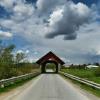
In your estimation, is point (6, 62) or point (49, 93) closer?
point (49, 93)

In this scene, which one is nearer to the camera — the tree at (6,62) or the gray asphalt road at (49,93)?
the gray asphalt road at (49,93)

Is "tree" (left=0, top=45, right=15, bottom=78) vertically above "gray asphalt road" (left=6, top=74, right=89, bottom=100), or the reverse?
"tree" (left=0, top=45, right=15, bottom=78)

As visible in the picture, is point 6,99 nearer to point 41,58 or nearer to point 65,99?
point 65,99

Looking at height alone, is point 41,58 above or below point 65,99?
above

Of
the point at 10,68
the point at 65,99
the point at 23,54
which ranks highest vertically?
the point at 23,54

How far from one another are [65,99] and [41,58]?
→ 59.9 meters

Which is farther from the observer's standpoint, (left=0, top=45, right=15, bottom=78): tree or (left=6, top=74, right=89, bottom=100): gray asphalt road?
(left=0, top=45, right=15, bottom=78): tree

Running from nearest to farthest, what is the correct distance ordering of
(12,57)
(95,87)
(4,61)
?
(95,87) < (4,61) < (12,57)

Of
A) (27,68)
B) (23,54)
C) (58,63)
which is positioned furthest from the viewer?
(58,63)

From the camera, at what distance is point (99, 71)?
173ft

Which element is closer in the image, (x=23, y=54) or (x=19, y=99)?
(x=19, y=99)

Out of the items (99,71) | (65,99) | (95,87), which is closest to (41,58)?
(99,71)

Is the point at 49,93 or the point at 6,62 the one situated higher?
the point at 6,62

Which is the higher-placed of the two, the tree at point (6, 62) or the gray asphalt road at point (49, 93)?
the tree at point (6, 62)
